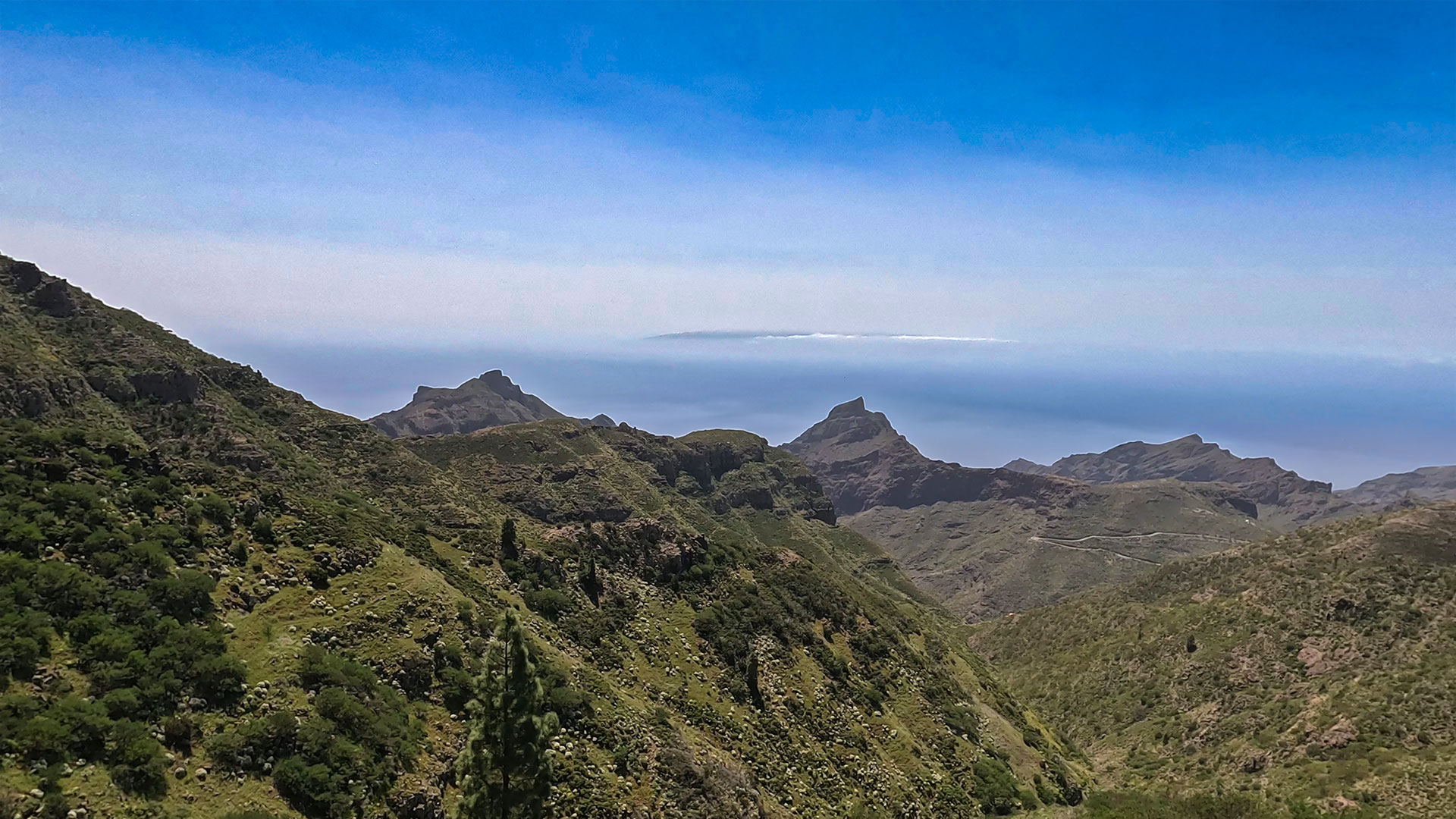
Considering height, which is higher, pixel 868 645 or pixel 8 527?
pixel 8 527

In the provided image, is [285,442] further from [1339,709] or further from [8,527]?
[1339,709]

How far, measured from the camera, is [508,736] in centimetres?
2317

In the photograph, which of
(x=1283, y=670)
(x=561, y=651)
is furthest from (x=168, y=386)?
(x=1283, y=670)

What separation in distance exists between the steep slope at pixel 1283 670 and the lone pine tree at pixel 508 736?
176ft

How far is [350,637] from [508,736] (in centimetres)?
1144

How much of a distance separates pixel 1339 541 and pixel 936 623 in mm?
52795

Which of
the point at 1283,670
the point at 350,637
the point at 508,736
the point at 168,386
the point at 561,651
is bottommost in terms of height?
the point at 1283,670

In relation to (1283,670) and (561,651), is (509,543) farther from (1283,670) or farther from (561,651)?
(1283,670)

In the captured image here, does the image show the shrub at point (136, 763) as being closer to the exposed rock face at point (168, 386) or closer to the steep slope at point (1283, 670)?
Answer: the exposed rock face at point (168, 386)

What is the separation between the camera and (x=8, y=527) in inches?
1003

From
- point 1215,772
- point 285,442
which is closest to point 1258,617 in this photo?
point 1215,772

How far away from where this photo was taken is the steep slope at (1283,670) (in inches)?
1965

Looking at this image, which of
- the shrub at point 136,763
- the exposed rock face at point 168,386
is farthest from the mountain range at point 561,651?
the exposed rock face at point 168,386

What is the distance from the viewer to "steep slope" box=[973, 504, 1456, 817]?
164 feet
